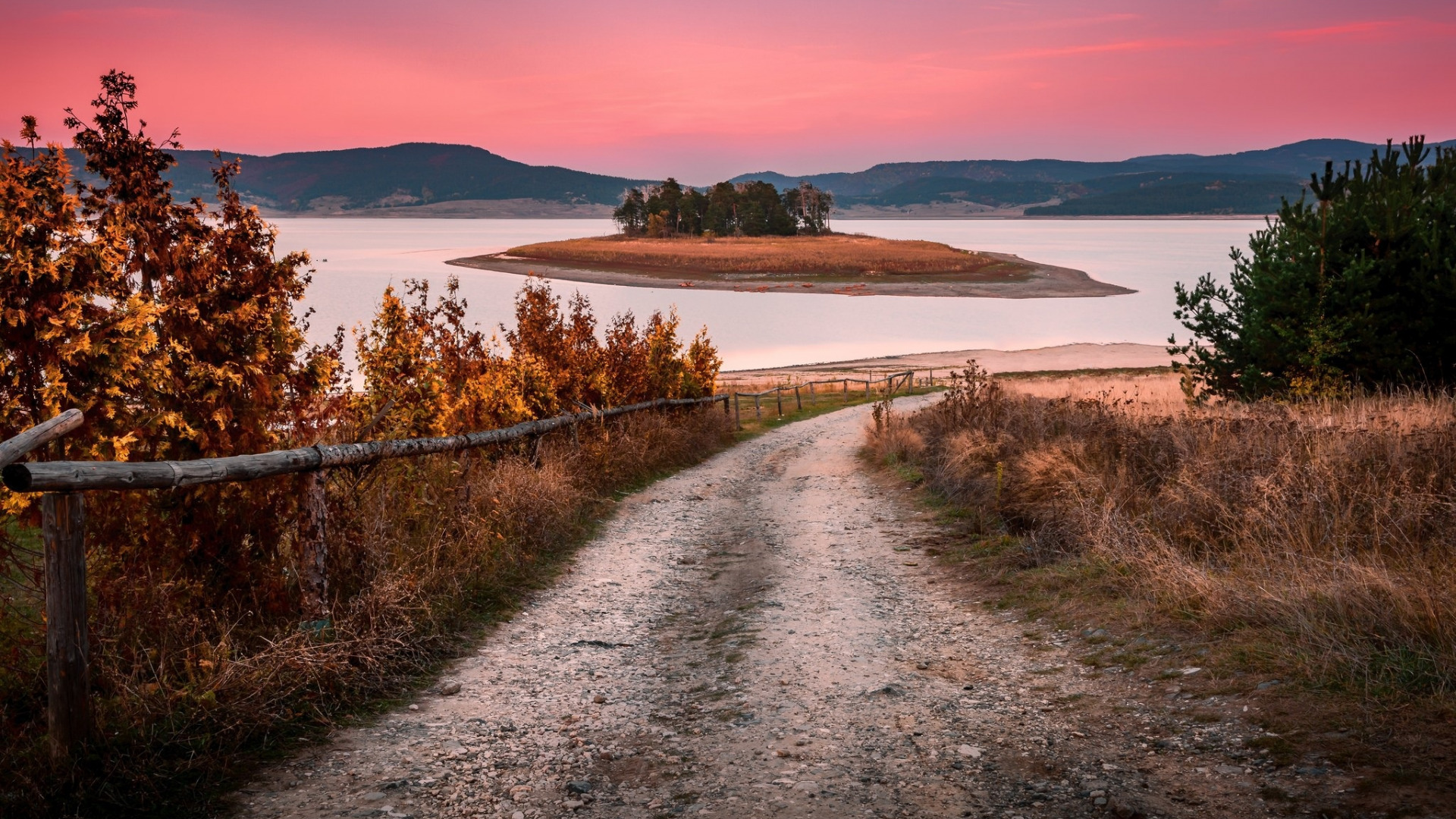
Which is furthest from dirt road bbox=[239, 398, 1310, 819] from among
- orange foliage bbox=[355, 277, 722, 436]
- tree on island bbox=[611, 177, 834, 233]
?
tree on island bbox=[611, 177, 834, 233]

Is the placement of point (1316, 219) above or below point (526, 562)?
above

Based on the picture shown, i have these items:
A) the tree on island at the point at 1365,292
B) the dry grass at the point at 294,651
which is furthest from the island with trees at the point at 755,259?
the dry grass at the point at 294,651

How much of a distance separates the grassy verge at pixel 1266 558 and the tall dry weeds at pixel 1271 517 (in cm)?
2

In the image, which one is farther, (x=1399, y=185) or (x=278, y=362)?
(x=1399, y=185)

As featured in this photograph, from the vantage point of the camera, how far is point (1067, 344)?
218 ft

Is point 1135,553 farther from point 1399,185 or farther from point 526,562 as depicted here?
point 1399,185

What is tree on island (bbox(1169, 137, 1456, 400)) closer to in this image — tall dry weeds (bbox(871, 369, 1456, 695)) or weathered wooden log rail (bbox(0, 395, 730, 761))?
tall dry weeds (bbox(871, 369, 1456, 695))

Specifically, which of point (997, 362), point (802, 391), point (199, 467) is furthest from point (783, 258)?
point (199, 467)

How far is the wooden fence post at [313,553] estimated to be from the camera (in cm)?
632

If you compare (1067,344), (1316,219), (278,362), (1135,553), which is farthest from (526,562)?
(1067,344)

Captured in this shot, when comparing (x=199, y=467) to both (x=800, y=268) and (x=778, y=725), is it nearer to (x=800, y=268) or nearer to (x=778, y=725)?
(x=778, y=725)

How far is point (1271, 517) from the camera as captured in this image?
7.52 m

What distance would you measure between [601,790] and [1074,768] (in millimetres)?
2496

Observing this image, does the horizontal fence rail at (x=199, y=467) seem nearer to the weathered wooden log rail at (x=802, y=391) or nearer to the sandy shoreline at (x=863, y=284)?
the weathered wooden log rail at (x=802, y=391)
